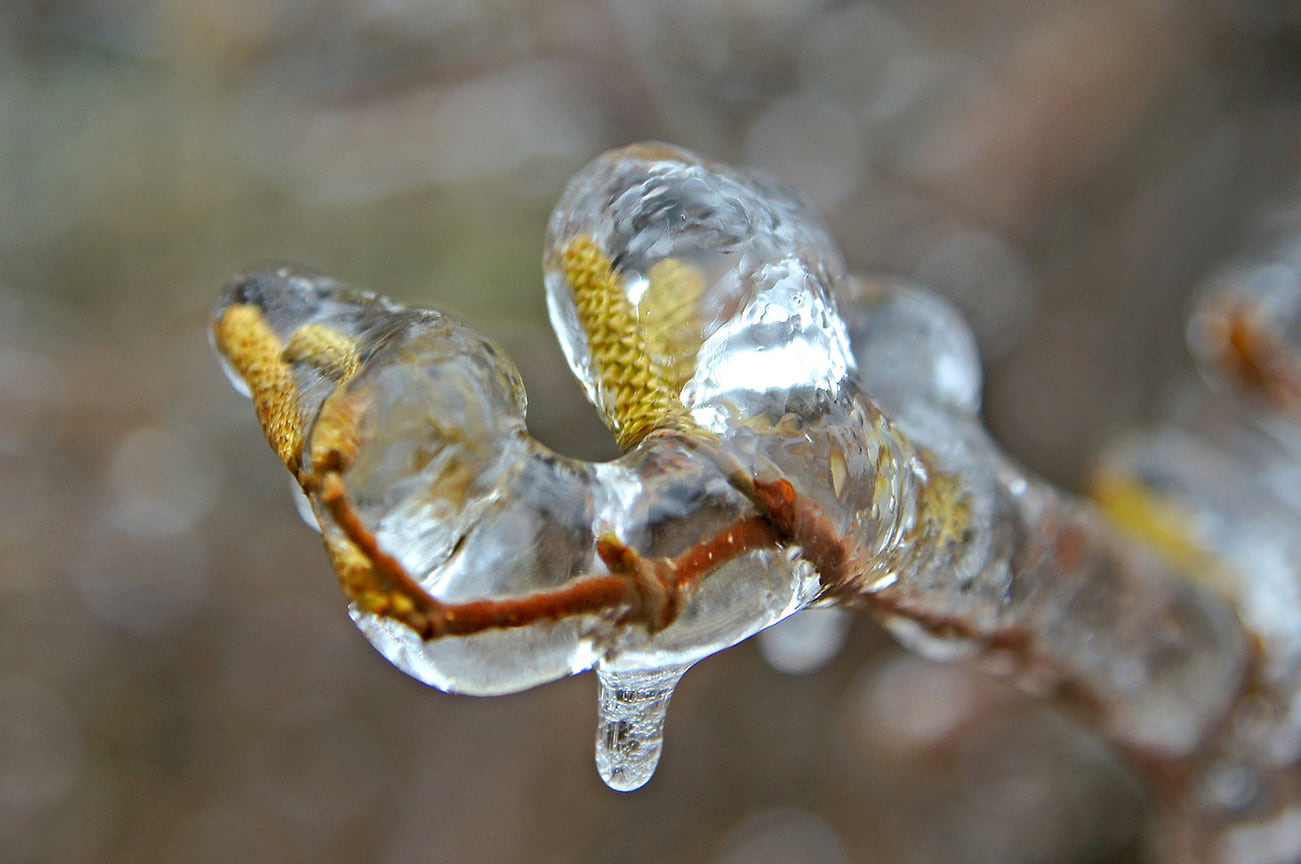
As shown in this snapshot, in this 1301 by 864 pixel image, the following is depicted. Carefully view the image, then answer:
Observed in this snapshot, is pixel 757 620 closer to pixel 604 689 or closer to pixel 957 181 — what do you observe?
pixel 604 689

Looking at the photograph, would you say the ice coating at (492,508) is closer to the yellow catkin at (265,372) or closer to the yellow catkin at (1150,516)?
the yellow catkin at (265,372)

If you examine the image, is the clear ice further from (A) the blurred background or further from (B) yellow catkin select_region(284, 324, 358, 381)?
(A) the blurred background

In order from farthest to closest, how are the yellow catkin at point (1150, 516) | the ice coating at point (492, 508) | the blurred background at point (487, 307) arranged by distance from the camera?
the blurred background at point (487, 307)
the yellow catkin at point (1150, 516)
the ice coating at point (492, 508)

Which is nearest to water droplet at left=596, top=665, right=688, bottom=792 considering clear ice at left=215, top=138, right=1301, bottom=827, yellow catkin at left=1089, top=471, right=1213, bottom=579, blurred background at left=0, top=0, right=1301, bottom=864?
clear ice at left=215, top=138, right=1301, bottom=827

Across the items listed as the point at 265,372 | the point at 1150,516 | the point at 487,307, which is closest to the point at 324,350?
the point at 265,372

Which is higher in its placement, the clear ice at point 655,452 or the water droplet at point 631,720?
the clear ice at point 655,452

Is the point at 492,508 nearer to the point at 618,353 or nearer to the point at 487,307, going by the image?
the point at 618,353

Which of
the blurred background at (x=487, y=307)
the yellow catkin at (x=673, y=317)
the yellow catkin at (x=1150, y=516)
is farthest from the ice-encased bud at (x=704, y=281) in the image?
the blurred background at (x=487, y=307)
